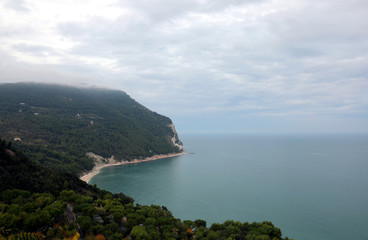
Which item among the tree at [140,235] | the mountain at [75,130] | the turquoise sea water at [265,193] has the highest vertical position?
the mountain at [75,130]

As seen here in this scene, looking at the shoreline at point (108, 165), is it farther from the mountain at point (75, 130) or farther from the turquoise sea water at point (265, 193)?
the turquoise sea water at point (265, 193)

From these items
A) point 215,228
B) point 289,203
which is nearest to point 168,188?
point 289,203

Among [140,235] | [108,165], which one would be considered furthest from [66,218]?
[108,165]

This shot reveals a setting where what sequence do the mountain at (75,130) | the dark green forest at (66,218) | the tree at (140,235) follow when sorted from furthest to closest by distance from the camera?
the mountain at (75,130) < the tree at (140,235) < the dark green forest at (66,218)

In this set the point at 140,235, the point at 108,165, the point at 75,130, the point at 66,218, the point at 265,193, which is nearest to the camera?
the point at 140,235

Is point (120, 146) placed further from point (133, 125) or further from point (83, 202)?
point (83, 202)

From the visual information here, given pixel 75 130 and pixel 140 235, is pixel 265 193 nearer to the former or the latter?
pixel 140 235

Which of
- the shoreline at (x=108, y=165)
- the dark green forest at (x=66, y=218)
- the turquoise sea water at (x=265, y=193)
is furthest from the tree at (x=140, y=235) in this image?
the shoreline at (x=108, y=165)
